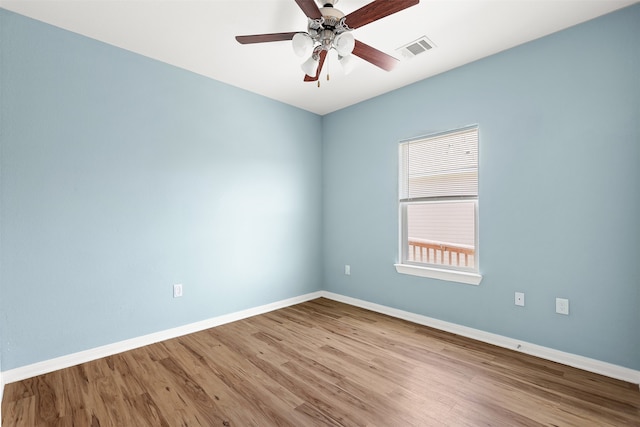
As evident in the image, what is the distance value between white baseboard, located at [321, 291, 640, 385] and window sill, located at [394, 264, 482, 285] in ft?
1.50

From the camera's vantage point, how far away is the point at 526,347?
258 cm

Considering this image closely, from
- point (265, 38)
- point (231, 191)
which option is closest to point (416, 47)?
point (265, 38)

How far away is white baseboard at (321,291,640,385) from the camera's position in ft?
7.13

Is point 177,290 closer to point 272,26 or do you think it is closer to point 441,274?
point 272,26

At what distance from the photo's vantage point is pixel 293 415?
1.80 meters

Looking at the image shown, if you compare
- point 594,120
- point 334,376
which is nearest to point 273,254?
point 334,376

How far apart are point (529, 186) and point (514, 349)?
1.44 meters

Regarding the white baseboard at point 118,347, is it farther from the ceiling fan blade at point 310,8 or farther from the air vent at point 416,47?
the air vent at point 416,47

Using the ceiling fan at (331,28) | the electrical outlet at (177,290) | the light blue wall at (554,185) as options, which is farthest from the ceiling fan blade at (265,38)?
the electrical outlet at (177,290)

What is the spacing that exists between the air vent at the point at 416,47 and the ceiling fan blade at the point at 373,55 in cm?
43

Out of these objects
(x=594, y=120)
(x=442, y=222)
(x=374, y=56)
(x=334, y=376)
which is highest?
(x=374, y=56)

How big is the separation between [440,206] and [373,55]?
174cm

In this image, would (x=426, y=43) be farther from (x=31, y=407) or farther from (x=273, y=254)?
(x=31, y=407)

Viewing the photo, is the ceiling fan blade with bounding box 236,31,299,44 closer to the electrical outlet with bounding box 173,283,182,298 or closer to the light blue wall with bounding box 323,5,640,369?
the light blue wall with bounding box 323,5,640,369
